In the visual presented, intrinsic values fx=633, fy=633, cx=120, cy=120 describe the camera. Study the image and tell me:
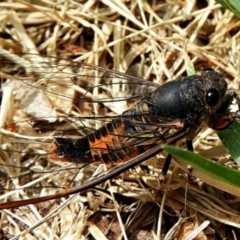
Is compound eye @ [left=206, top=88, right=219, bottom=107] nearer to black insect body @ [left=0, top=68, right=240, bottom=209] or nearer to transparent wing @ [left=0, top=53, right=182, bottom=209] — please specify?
black insect body @ [left=0, top=68, right=240, bottom=209]

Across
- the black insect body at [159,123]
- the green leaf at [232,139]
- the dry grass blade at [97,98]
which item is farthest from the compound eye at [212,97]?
the dry grass blade at [97,98]

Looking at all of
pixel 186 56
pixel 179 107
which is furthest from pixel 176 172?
pixel 186 56

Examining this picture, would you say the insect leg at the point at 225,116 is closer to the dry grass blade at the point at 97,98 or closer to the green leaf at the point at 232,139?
the green leaf at the point at 232,139

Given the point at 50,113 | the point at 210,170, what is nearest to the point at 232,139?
the point at 210,170

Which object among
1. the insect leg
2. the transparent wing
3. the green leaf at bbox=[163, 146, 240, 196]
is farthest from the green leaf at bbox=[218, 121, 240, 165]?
the transparent wing

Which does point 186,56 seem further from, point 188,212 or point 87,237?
point 87,237

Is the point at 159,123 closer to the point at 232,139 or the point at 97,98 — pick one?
the point at 232,139
